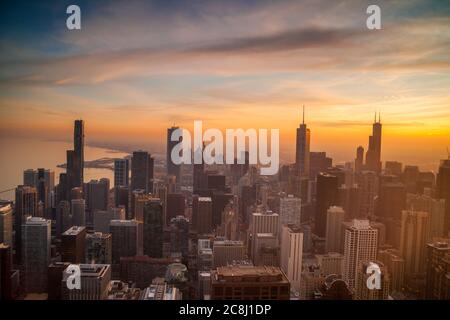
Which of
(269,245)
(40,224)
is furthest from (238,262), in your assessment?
(40,224)

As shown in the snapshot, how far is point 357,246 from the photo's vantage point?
11.9 feet

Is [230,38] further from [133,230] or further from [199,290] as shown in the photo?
[133,230]

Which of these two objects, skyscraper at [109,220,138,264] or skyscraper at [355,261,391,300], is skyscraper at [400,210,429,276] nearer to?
skyscraper at [355,261,391,300]

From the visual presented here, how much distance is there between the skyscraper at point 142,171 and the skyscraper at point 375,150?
7.01 feet

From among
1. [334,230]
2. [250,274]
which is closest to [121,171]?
[250,274]

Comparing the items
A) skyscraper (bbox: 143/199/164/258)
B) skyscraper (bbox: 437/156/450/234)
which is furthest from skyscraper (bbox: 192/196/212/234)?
skyscraper (bbox: 437/156/450/234)

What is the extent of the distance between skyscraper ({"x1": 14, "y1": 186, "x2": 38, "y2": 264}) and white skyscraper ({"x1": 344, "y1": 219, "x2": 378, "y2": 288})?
117 inches

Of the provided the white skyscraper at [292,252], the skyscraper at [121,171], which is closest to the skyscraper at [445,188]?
the white skyscraper at [292,252]

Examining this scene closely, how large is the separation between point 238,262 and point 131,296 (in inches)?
40.3

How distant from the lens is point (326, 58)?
3.30m

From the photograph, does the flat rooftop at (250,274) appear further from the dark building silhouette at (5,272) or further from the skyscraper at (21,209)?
the skyscraper at (21,209)

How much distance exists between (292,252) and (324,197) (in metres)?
0.75

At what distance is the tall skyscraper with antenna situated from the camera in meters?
3.57

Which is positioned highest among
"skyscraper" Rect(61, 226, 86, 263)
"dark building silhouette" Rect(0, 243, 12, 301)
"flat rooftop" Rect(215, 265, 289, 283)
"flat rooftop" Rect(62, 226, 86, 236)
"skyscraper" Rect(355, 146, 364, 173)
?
"skyscraper" Rect(355, 146, 364, 173)
